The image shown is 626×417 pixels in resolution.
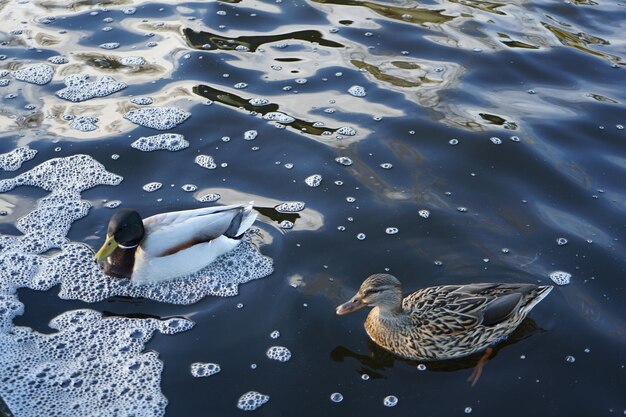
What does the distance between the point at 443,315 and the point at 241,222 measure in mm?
1793

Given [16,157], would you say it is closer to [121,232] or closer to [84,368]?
[121,232]

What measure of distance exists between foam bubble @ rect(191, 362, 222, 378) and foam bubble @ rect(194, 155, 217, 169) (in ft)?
7.78

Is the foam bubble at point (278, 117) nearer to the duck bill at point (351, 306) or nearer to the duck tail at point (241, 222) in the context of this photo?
the duck tail at point (241, 222)

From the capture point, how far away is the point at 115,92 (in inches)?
322

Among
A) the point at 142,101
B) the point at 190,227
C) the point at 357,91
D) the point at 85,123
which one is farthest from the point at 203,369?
the point at 357,91

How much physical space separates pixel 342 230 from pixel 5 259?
2649 millimetres

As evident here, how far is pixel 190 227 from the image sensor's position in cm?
595

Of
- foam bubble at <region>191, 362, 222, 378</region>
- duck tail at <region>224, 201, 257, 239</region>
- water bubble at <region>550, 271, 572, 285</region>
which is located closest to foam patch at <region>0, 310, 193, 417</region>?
foam bubble at <region>191, 362, 222, 378</region>

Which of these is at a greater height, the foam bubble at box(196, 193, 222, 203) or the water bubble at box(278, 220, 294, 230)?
the water bubble at box(278, 220, 294, 230)

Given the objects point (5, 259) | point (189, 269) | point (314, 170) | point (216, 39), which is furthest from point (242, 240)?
point (216, 39)

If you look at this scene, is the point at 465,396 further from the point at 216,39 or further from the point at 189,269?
the point at 216,39

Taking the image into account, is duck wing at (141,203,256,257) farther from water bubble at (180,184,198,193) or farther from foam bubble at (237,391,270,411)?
foam bubble at (237,391,270,411)

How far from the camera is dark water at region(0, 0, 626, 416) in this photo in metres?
5.20

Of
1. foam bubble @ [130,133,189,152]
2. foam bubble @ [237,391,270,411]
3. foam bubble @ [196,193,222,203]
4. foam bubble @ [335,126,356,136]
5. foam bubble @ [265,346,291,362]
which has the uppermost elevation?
foam bubble @ [335,126,356,136]
